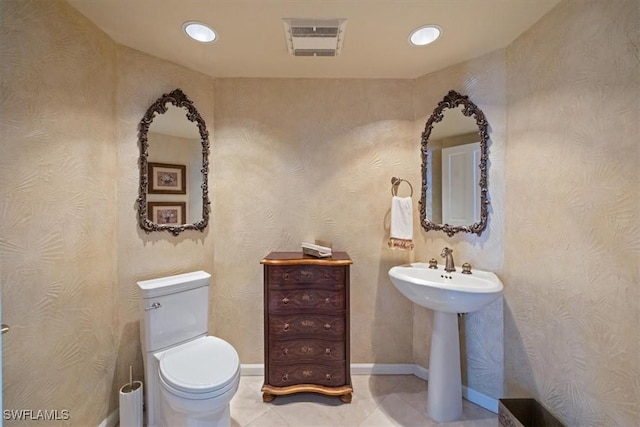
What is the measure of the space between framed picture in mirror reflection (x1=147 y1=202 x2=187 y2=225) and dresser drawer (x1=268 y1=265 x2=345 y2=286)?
75 centimetres

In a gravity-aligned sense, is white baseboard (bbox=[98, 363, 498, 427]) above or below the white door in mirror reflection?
below

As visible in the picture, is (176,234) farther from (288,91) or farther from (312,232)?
(288,91)

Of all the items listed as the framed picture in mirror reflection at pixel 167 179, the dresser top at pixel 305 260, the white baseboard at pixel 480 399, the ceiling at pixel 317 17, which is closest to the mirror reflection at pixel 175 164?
the framed picture in mirror reflection at pixel 167 179

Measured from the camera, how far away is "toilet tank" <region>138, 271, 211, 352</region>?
1.64 m

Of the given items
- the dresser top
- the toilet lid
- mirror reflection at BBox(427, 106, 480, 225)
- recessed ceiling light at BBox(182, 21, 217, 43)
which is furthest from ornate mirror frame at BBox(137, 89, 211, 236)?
mirror reflection at BBox(427, 106, 480, 225)

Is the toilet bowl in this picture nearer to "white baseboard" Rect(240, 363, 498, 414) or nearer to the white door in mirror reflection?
"white baseboard" Rect(240, 363, 498, 414)

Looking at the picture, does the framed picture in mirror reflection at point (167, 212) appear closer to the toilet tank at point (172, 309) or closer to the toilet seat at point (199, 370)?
the toilet tank at point (172, 309)

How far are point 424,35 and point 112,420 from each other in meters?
2.98

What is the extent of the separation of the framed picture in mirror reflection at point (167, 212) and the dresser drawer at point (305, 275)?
0.75 m

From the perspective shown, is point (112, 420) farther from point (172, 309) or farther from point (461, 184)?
point (461, 184)

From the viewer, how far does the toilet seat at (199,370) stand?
1.35 meters

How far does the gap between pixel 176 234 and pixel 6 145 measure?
94cm

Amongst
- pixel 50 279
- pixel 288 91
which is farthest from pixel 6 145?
pixel 288 91

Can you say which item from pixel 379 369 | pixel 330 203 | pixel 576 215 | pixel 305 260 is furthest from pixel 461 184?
pixel 379 369
